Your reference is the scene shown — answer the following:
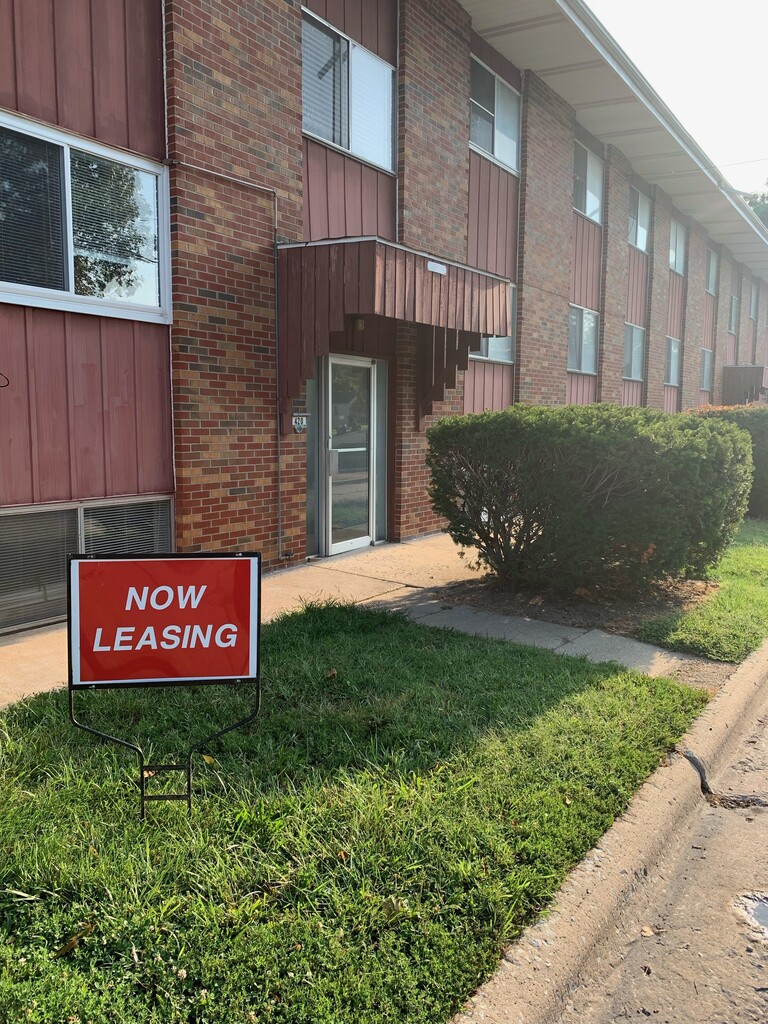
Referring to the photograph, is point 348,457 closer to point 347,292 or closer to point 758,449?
point 347,292

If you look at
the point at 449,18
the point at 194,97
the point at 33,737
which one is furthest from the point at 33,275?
the point at 449,18

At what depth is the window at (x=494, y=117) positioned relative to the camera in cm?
1105

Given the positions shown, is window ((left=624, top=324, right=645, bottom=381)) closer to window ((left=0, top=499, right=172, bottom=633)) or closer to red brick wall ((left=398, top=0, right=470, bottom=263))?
red brick wall ((left=398, top=0, right=470, bottom=263))

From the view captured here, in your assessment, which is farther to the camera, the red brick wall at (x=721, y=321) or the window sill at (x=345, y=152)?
the red brick wall at (x=721, y=321)

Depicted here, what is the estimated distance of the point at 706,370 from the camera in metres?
24.6

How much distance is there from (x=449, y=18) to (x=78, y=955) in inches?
433

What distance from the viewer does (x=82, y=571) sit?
2.94 meters

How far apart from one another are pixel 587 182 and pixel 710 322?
37.0 ft

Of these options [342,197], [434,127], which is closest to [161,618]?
[342,197]

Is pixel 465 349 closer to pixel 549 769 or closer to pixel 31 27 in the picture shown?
pixel 31 27

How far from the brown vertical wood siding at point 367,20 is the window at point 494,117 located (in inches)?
79.5

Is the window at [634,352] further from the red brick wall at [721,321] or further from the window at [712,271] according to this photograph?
the red brick wall at [721,321]


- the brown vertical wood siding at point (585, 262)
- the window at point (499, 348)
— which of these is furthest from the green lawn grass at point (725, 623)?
the brown vertical wood siding at point (585, 262)

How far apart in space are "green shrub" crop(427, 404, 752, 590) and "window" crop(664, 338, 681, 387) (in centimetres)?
1495
